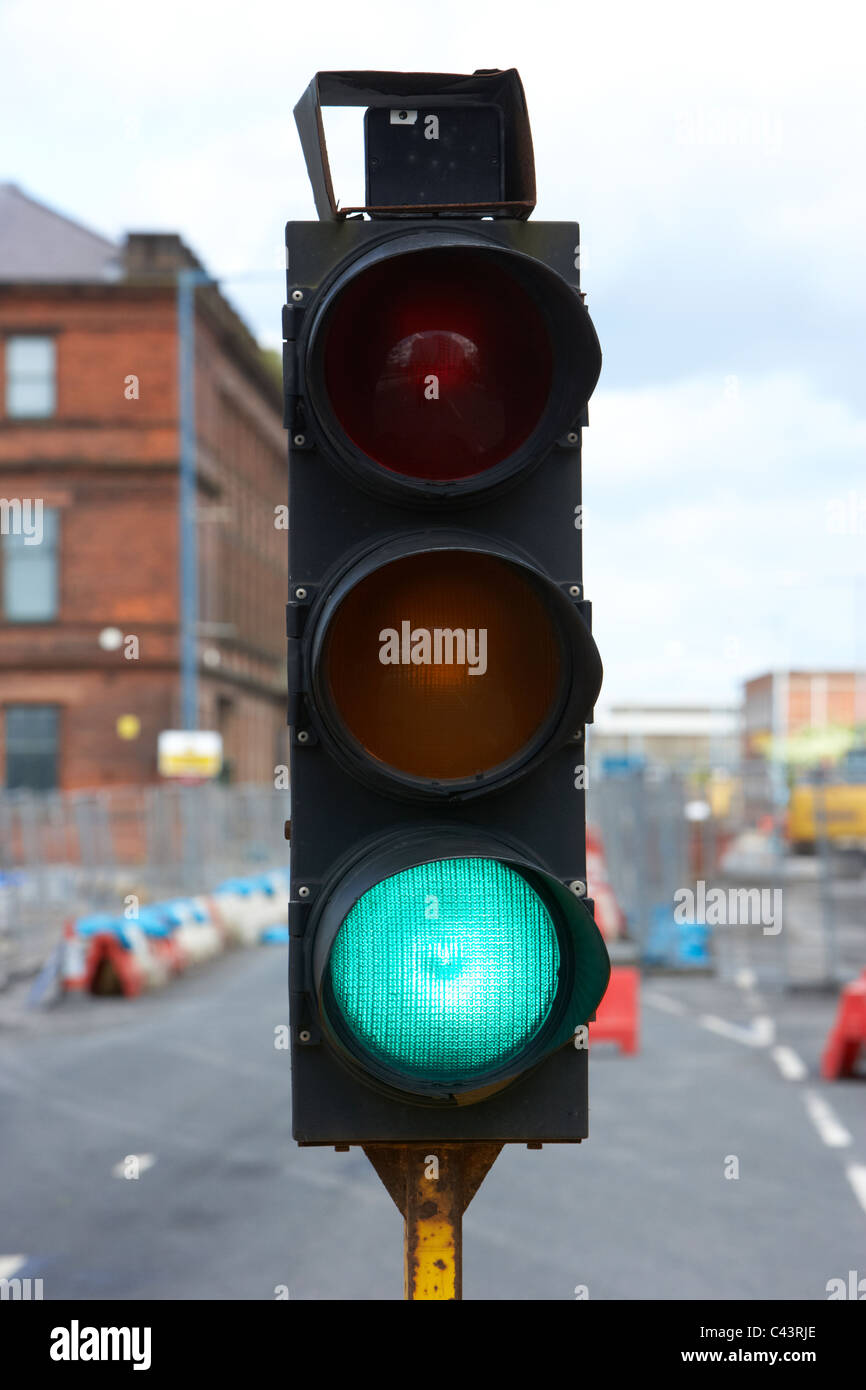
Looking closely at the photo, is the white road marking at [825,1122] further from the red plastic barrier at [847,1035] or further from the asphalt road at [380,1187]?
the red plastic barrier at [847,1035]

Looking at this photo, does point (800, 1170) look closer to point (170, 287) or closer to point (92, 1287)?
point (92, 1287)

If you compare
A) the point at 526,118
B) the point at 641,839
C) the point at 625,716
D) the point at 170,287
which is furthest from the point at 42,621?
the point at 625,716

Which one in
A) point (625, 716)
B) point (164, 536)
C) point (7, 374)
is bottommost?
point (625, 716)

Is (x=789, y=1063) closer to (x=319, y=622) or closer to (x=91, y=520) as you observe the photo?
(x=319, y=622)

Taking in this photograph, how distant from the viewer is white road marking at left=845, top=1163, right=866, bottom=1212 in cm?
779

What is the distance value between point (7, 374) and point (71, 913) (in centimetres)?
2219

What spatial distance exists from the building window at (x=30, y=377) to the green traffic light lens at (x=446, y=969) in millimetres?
38201

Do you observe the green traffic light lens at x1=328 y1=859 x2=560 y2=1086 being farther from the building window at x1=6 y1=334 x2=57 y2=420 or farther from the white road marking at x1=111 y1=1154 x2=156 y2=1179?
the building window at x1=6 y1=334 x2=57 y2=420

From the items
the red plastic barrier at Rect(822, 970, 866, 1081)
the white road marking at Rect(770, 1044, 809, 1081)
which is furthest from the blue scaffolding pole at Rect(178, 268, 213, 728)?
the red plastic barrier at Rect(822, 970, 866, 1081)

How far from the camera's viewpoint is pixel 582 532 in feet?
7.70

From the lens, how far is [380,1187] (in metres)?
8.06

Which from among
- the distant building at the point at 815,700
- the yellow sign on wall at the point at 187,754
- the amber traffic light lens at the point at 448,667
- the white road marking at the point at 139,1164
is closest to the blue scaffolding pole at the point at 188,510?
the yellow sign on wall at the point at 187,754

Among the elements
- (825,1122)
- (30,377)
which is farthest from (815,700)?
(825,1122)

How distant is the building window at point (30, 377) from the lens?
127ft
